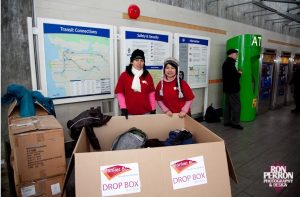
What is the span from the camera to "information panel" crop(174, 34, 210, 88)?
3.86 metres

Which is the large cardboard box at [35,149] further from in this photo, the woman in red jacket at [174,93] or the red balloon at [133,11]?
the red balloon at [133,11]

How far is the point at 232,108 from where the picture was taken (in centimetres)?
430

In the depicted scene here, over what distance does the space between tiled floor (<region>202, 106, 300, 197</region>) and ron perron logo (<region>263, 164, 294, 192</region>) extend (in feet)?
0.14

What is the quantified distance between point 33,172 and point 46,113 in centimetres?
60

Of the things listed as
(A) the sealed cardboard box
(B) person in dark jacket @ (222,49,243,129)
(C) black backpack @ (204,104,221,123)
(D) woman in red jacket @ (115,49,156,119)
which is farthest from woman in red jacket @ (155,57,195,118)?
(C) black backpack @ (204,104,221,123)

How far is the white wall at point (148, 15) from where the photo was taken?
2598 millimetres

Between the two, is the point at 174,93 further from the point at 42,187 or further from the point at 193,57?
the point at 193,57

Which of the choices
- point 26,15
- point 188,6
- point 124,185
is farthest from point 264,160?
point 26,15

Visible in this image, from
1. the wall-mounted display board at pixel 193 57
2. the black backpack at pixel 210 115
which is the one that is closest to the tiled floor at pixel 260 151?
the black backpack at pixel 210 115

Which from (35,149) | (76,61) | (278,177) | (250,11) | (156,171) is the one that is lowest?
(278,177)

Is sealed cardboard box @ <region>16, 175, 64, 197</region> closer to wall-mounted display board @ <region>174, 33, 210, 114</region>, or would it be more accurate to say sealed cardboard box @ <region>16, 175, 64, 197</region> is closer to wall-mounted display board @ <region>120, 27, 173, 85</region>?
wall-mounted display board @ <region>120, 27, 173, 85</region>

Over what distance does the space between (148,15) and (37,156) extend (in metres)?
2.69

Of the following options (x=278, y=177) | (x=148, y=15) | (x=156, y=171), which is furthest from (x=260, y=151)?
(x=156, y=171)

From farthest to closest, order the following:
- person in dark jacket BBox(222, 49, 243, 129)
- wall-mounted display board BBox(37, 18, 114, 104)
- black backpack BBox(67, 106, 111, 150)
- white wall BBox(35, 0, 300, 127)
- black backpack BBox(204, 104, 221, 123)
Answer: black backpack BBox(204, 104, 221, 123) → person in dark jacket BBox(222, 49, 243, 129) → white wall BBox(35, 0, 300, 127) → wall-mounted display board BBox(37, 18, 114, 104) → black backpack BBox(67, 106, 111, 150)
